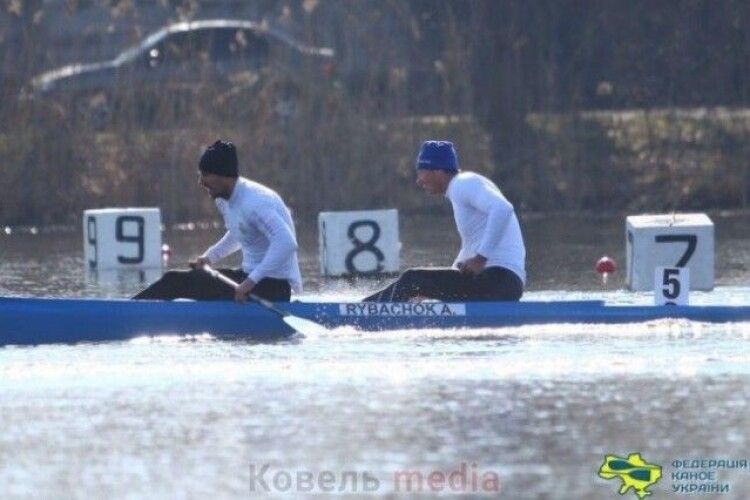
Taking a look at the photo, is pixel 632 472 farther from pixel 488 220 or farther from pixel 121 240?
pixel 121 240

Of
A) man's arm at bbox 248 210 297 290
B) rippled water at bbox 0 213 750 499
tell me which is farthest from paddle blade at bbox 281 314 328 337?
man's arm at bbox 248 210 297 290

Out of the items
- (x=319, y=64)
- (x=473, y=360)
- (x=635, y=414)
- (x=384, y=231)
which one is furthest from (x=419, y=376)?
(x=319, y=64)

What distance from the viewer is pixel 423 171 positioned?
14883 millimetres

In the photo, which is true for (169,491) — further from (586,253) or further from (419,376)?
(586,253)

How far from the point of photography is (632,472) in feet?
33.9

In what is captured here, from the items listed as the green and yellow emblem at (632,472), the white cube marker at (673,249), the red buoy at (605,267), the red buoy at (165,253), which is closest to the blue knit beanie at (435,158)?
the white cube marker at (673,249)

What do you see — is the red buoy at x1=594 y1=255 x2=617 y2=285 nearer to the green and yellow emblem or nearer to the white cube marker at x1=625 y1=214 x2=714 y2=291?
the white cube marker at x1=625 y1=214 x2=714 y2=291

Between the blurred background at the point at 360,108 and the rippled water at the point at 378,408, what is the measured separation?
11282 millimetres

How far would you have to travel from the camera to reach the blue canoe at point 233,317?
14891mm

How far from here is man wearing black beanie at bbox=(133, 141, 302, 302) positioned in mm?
14742

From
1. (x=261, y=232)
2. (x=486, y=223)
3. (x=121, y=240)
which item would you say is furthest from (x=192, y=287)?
(x=121, y=240)

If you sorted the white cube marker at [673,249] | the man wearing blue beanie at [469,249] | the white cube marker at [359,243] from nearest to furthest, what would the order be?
the man wearing blue beanie at [469,249]
the white cube marker at [673,249]
the white cube marker at [359,243]

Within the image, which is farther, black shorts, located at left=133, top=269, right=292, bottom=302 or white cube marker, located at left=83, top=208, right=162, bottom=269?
white cube marker, located at left=83, top=208, right=162, bottom=269

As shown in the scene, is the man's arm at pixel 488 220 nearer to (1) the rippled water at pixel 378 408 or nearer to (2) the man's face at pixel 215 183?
(1) the rippled water at pixel 378 408
